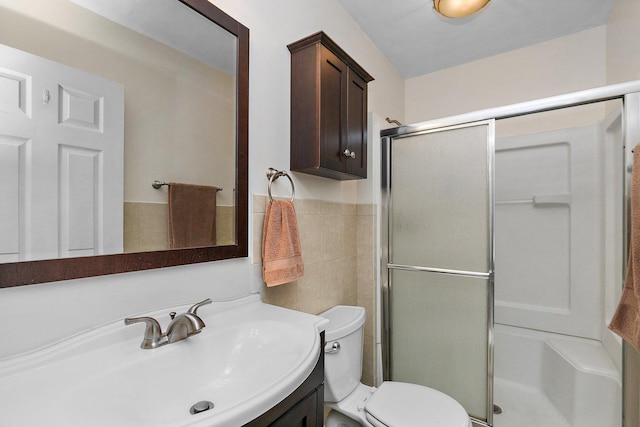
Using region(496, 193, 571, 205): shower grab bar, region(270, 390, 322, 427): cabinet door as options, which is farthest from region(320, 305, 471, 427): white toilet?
region(496, 193, 571, 205): shower grab bar

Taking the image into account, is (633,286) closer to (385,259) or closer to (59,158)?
(385,259)

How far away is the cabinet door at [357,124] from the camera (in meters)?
1.53

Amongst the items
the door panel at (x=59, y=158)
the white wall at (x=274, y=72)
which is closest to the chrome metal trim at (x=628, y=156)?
the white wall at (x=274, y=72)

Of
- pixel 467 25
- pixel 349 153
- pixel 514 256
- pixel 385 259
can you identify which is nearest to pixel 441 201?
pixel 385 259

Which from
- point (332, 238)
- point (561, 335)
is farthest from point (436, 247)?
point (561, 335)

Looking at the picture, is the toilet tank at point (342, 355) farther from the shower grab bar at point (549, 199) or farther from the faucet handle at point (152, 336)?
the shower grab bar at point (549, 199)

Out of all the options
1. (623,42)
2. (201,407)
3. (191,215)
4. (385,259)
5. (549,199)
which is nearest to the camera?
(201,407)

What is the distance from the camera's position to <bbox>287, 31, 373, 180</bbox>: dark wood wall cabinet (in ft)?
4.34

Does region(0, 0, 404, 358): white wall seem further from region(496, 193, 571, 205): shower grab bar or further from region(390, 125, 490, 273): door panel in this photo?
region(496, 193, 571, 205): shower grab bar

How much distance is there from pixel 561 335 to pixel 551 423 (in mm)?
584

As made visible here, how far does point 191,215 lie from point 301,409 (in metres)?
0.67

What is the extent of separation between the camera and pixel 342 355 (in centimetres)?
136

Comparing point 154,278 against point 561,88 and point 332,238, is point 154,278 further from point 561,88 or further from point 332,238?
point 561,88

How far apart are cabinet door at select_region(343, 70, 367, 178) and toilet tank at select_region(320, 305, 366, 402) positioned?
2.38ft
